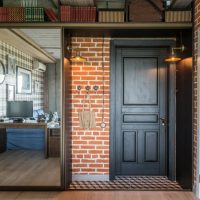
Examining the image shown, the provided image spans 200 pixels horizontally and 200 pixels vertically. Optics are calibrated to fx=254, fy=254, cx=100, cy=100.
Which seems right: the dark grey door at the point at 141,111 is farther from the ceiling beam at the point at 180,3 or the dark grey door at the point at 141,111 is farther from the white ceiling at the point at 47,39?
the white ceiling at the point at 47,39

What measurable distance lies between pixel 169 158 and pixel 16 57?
2.74m

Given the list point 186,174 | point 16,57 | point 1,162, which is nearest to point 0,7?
point 16,57

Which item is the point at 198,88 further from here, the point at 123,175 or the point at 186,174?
the point at 123,175

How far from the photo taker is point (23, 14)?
336 cm

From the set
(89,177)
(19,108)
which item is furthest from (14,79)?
(89,177)

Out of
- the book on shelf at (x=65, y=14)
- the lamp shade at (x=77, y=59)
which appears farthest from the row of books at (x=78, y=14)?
the lamp shade at (x=77, y=59)

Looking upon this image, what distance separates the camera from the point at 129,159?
4.10m

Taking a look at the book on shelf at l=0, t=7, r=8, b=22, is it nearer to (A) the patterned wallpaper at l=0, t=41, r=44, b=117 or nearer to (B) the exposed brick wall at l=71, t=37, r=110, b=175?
(A) the patterned wallpaper at l=0, t=41, r=44, b=117

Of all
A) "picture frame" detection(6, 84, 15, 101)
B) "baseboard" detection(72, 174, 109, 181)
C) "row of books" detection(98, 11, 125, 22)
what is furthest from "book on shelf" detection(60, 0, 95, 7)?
"baseboard" detection(72, 174, 109, 181)

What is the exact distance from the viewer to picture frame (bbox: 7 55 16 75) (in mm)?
3506

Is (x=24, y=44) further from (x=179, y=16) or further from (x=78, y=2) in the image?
(x=179, y=16)

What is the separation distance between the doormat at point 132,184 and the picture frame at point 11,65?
1825mm

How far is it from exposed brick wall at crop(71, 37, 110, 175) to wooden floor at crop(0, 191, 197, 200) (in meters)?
0.54

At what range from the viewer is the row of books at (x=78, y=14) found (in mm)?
3346
